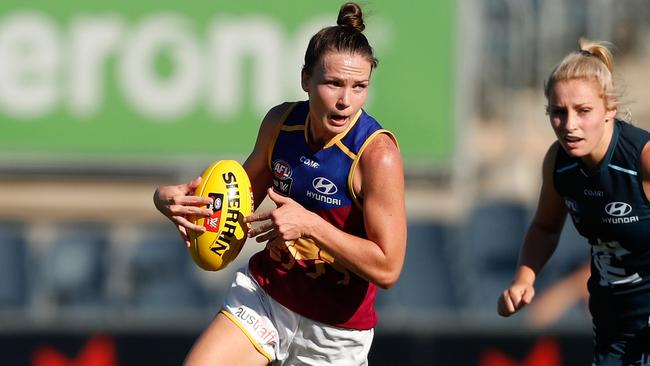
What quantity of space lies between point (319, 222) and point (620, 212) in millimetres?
1196

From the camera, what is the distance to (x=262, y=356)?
5043 mm

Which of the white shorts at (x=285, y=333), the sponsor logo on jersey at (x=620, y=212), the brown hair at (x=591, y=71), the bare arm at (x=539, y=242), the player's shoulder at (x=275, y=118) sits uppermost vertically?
the brown hair at (x=591, y=71)

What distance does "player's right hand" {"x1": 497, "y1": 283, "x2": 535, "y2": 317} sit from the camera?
505cm

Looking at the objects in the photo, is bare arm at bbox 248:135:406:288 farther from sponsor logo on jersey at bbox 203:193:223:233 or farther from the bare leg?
the bare leg

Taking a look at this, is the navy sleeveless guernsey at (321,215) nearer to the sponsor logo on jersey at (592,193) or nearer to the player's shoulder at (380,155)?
the player's shoulder at (380,155)

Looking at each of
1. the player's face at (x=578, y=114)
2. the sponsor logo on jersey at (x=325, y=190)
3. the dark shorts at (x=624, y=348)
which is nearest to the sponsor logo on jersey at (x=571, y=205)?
the player's face at (x=578, y=114)

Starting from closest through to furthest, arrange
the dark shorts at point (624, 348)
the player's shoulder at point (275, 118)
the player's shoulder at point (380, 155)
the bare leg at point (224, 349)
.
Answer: the player's shoulder at point (380, 155) → the bare leg at point (224, 349) → the dark shorts at point (624, 348) → the player's shoulder at point (275, 118)

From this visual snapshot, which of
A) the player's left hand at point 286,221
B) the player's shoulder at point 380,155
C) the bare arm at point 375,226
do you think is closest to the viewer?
the player's left hand at point 286,221

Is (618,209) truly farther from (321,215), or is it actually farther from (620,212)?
(321,215)

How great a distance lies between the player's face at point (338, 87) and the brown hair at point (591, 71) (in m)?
0.74

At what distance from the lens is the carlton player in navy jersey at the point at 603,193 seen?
4789mm

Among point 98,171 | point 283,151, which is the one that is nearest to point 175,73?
point 98,171

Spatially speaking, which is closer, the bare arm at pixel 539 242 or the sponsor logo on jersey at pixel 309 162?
the sponsor logo on jersey at pixel 309 162

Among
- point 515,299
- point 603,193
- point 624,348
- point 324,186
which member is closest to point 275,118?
point 324,186
